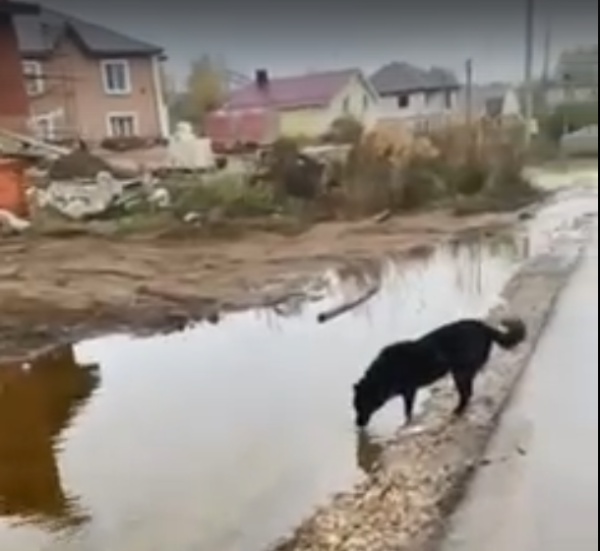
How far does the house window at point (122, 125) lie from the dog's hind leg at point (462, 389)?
876mm

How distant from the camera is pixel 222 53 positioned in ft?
5.51

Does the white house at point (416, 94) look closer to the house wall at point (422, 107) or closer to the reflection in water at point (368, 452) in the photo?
the house wall at point (422, 107)

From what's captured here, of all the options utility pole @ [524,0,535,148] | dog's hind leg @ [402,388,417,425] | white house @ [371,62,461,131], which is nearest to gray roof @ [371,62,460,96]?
white house @ [371,62,461,131]

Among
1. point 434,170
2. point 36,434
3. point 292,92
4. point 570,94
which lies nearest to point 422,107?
point 434,170

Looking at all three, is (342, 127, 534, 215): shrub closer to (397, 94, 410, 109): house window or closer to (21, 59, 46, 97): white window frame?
(397, 94, 410, 109): house window

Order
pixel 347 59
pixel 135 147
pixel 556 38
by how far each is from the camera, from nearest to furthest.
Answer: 1. pixel 135 147
2. pixel 347 59
3. pixel 556 38

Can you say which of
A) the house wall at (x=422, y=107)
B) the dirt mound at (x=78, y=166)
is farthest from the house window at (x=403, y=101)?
the dirt mound at (x=78, y=166)

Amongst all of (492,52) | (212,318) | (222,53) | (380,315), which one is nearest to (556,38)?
(492,52)

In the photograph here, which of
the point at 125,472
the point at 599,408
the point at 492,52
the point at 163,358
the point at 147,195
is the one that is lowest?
the point at 599,408

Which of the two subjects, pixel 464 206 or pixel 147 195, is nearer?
pixel 147 195

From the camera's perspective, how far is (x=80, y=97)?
1.51 m

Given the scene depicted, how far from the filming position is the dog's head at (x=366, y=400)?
1.96m

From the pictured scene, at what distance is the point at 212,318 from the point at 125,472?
29cm

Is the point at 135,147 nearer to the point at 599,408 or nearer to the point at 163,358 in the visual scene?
the point at 163,358
